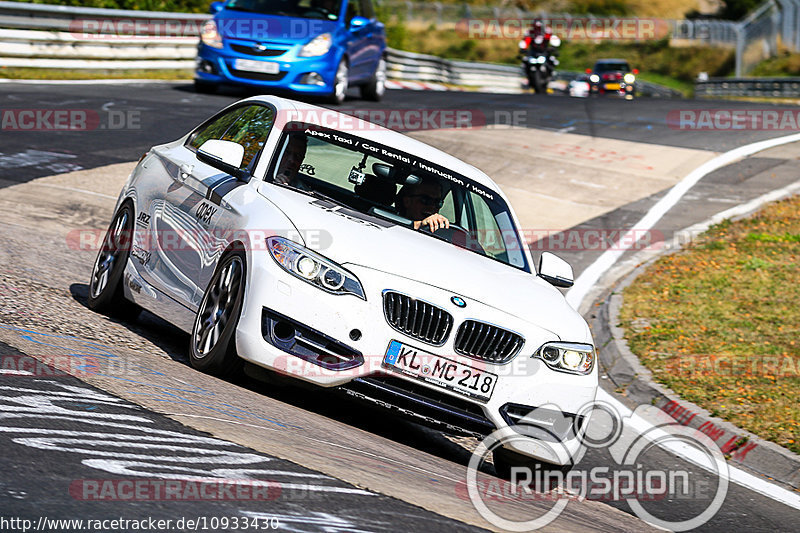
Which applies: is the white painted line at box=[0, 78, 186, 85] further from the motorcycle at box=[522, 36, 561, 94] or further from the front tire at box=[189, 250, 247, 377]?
the motorcycle at box=[522, 36, 561, 94]

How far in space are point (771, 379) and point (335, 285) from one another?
15.2 ft

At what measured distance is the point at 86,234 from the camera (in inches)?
427

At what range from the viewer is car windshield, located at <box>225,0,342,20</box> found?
19.9 m

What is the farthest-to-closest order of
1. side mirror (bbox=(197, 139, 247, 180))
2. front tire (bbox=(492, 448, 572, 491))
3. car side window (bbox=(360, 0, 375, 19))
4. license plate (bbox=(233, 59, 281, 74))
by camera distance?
car side window (bbox=(360, 0, 375, 19)) → license plate (bbox=(233, 59, 281, 74)) → side mirror (bbox=(197, 139, 247, 180)) → front tire (bbox=(492, 448, 572, 491))

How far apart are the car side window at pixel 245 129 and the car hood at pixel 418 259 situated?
52 cm

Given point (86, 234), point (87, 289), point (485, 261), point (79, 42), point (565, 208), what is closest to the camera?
point (485, 261)

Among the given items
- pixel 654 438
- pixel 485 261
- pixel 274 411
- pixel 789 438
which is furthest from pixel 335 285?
pixel 789 438

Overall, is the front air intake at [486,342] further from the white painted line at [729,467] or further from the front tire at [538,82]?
the front tire at [538,82]

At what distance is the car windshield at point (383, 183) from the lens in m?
7.00

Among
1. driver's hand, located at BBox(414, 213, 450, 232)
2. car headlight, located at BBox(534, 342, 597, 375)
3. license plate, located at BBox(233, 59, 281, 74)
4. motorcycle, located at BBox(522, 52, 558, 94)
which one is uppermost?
driver's hand, located at BBox(414, 213, 450, 232)

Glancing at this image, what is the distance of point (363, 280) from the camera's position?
581cm

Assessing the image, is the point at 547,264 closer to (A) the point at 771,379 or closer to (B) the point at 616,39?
(A) the point at 771,379

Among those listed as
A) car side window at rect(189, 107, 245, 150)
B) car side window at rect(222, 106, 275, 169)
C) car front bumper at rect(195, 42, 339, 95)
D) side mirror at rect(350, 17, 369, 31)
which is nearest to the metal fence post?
side mirror at rect(350, 17, 369, 31)

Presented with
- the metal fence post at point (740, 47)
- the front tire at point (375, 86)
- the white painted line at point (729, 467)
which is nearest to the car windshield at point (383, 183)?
the white painted line at point (729, 467)
